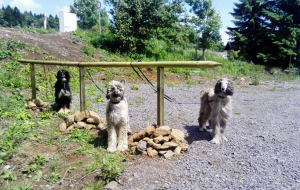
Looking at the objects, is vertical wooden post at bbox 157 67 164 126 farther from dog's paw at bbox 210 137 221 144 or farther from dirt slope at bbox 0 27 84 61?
dirt slope at bbox 0 27 84 61

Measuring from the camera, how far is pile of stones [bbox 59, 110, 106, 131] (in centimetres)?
500

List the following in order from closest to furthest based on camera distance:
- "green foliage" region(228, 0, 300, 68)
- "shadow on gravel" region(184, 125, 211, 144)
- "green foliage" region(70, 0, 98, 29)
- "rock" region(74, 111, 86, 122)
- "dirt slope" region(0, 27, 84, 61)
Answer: "shadow on gravel" region(184, 125, 211, 144) → "rock" region(74, 111, 86, 122) → "dirt slope" region(0, 27, 84, 61) → "green foliage" region(228, 0, 300, 68) → "green foliage" region(70, 0, 98, 29)

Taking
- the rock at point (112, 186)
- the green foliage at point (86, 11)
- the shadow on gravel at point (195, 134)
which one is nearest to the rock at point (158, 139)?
the shadow on gravel at point (195, 134)

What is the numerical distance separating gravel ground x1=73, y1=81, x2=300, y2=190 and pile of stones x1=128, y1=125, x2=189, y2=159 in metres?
0.14

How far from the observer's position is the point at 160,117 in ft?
13.4

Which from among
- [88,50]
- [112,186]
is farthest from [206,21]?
[112,186]

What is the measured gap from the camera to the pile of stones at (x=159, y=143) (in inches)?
148

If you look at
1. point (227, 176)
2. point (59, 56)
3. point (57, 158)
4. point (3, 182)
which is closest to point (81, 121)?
point (57, 158)

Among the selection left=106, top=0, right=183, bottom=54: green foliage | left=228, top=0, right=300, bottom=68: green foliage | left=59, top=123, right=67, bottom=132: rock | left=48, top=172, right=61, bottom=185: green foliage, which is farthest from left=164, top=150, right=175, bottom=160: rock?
left=228, top=0, right=300, bottom=68: green foliage

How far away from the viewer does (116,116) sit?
3816 mm

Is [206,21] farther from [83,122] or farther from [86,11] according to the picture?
[86,11]

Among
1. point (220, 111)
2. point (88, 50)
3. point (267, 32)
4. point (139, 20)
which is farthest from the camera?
point (267, 32)

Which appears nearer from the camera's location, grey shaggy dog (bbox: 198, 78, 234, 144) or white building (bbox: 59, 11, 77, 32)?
grey shaggy dog (bbox: 198, 78, 234, 144)

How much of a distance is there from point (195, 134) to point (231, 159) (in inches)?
50.4
